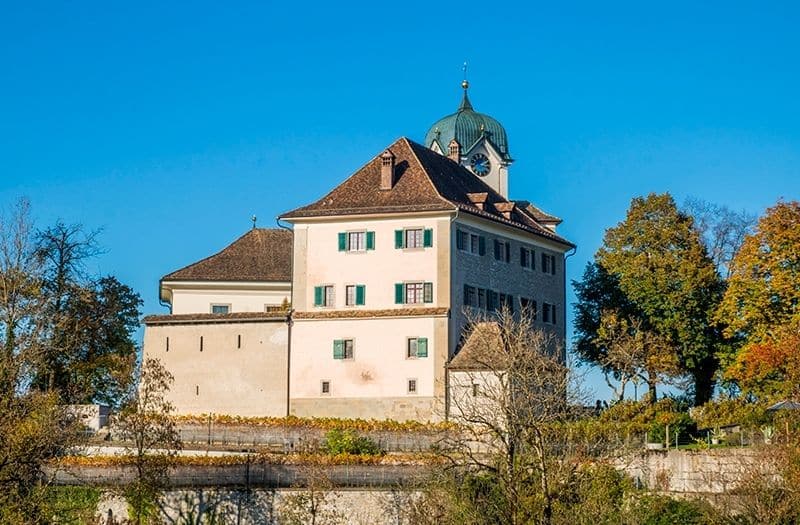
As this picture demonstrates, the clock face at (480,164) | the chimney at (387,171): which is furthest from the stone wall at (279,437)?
the clock face at (480,164)

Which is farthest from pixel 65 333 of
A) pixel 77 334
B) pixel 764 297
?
pixel 764 297

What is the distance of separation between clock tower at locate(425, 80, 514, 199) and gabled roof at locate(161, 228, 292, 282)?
10.8 m

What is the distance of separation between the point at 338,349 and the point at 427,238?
5949 millimetres

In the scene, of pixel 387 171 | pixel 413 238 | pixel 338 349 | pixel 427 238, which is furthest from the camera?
pixel 387 171

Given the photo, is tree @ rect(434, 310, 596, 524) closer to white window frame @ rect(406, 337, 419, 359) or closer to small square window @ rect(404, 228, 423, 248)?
white window frame @ rect(406, 337, 419, 359)

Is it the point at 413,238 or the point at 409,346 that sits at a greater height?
the point at 413,238

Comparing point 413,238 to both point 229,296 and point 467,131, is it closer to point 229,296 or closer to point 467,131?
point 229,296

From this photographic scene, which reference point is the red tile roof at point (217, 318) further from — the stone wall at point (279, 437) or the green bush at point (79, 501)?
the green bush at point (79, 501)

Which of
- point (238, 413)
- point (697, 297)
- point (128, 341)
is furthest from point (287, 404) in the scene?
point (697, 297)

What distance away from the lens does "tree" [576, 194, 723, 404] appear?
70438 millimetres

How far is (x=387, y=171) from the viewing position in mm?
68812

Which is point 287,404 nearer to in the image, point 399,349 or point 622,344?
point 399,349

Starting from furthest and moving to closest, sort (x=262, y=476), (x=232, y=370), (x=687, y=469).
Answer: (x=232, y=370), (x=687, y=469), (x=262, y=476)

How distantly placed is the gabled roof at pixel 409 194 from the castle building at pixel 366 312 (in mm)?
84
